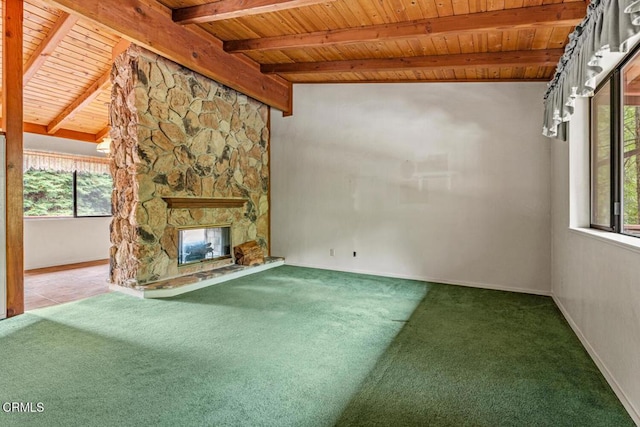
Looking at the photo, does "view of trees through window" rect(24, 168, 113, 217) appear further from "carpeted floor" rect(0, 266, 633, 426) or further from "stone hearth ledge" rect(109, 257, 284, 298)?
"carpeted floor" rect(0, 266, 633, 426)

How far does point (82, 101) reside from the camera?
544 cm

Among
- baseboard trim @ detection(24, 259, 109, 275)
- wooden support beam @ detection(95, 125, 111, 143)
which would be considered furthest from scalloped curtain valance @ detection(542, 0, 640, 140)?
wooden support beam @ detection(95, 125, 111, 143)

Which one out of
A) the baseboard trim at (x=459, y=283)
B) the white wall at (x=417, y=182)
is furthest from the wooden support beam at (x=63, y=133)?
the baseboard trim at (x=459, y=283)

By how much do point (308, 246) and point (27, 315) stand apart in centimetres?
370

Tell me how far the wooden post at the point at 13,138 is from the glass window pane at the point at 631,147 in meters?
5.04

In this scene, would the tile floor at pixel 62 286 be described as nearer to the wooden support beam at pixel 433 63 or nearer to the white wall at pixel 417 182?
the white wall at pixel 417 182

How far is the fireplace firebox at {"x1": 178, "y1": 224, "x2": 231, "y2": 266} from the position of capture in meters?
4.68

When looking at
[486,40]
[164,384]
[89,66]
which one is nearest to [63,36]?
[89,66]

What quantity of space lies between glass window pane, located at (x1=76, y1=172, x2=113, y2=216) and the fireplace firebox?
282 cm

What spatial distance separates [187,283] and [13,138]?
7.31 feet

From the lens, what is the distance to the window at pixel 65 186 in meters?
5.96

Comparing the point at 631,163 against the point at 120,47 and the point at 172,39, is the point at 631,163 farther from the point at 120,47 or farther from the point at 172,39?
the point at 120,47

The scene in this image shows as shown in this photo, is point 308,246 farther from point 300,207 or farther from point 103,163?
point 103,163

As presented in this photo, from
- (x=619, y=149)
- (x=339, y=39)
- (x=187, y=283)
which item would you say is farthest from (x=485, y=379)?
(x=339, y=39)
